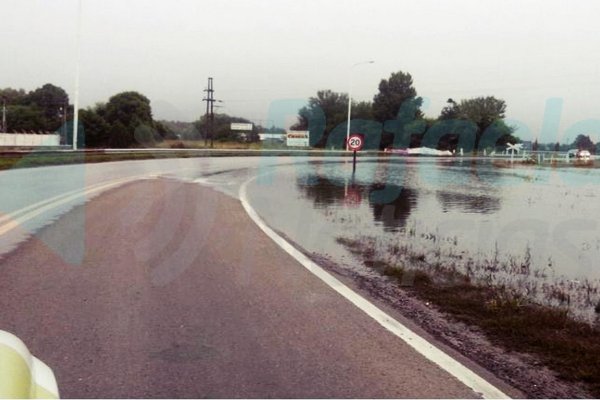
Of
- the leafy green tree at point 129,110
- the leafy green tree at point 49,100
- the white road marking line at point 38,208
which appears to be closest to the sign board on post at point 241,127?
the leafy green tree at point 129,110

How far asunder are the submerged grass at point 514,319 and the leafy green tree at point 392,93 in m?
88.3

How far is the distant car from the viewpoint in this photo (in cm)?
6458

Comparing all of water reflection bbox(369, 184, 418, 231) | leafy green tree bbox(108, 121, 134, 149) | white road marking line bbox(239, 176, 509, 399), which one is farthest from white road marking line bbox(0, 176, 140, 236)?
leafy green tree bbox(108, 121, 134, 149)

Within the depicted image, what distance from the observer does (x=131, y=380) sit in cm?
369

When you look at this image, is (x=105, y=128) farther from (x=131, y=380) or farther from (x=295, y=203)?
(x=131, y=380)

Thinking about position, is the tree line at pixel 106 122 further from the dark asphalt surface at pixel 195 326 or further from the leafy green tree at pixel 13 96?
the dark asphalt surface at pixel 195 326

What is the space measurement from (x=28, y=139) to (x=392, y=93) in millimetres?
57901

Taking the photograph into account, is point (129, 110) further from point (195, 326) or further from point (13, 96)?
point (195, 326)

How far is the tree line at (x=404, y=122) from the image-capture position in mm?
39219

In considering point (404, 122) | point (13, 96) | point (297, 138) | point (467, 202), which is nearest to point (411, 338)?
point (467, 202)

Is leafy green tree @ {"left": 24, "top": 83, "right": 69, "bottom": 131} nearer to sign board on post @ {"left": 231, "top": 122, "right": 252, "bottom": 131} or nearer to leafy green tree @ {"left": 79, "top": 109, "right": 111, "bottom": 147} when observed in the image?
leafy green tree @ {"left": 79, "top": 109, "right": 111, "bottom": 147}

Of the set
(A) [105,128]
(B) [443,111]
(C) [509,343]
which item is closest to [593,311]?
(C) [509,343]

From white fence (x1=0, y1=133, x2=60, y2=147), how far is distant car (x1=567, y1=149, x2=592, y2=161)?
186ft

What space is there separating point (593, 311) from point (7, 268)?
6446 mm
